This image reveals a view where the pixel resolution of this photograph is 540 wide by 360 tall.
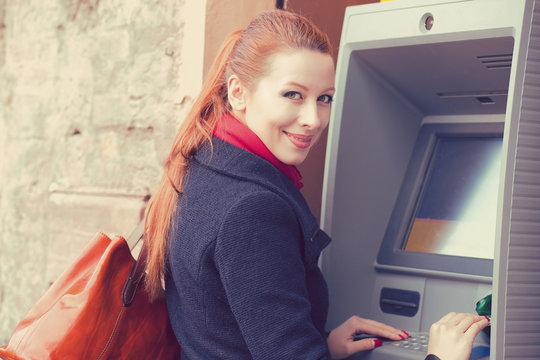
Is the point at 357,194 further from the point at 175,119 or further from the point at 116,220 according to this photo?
the point at 116,220

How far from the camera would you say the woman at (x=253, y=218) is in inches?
57.6

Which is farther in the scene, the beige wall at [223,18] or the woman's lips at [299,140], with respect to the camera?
the beige wall at [223,18]

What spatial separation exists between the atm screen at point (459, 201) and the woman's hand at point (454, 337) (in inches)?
15.4

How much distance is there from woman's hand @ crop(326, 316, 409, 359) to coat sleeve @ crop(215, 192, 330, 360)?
1.03ft

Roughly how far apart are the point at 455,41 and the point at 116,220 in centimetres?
174

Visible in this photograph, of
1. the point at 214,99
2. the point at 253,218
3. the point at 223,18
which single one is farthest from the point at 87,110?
the point at 253,218

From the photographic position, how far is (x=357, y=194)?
2.14 meters

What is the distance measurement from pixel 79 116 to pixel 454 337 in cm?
231

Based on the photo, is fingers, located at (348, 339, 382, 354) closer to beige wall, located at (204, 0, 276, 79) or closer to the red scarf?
the red scarf

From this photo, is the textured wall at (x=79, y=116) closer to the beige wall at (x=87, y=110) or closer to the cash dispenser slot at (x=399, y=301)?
Answer: the beige wall at (x=87, y=110)

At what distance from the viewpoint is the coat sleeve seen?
145cm

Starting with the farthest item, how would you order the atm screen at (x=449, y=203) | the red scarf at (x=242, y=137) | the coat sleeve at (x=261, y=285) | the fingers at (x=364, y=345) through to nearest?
the atm screen at (x=449, y=203)
the fingers at (x=364, y=345)
the red scarf at (x=242, y=137)
the coat sleeve at (x=261, y=285)

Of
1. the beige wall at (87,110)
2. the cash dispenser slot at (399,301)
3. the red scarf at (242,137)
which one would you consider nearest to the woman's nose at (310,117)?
the red scarf at (242,137)

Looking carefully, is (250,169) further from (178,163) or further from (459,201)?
(459,201)
